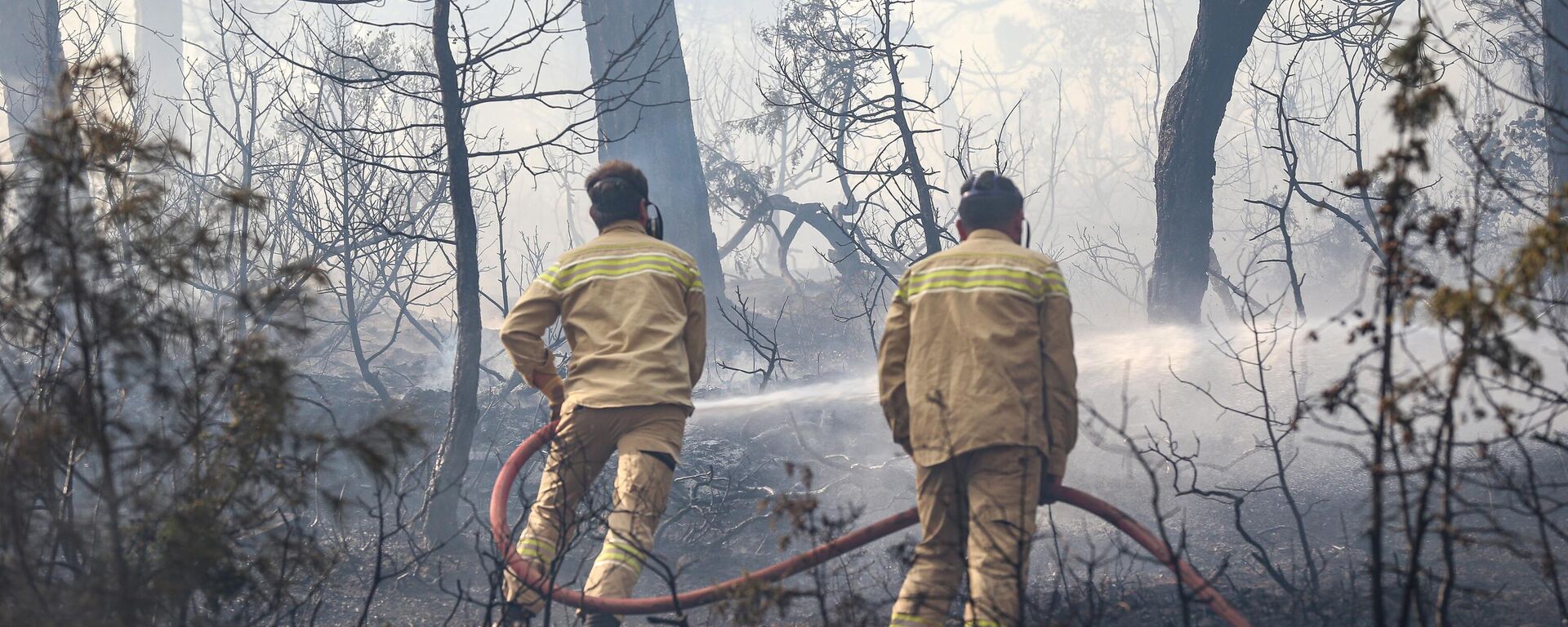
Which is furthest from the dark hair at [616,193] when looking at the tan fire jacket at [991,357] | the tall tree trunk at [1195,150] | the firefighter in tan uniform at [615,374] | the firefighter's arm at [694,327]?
the tall tree trunk at [1195,150]

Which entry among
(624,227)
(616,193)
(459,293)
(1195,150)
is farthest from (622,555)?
(1195,150)

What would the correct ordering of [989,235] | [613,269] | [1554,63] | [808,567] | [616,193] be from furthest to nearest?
[1554,63], [616,193], [613,269], [989,235], [808,567]

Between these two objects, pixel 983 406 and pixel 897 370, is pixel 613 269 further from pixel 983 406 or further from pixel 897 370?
pixel 983 406

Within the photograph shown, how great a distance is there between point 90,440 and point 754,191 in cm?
1121

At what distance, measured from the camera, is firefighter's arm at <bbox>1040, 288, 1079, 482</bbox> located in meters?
3.35

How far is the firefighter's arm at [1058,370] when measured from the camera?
335cm

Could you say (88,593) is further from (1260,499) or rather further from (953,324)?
(1260,499)

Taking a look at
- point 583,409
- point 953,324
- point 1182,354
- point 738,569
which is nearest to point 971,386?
point 953,324

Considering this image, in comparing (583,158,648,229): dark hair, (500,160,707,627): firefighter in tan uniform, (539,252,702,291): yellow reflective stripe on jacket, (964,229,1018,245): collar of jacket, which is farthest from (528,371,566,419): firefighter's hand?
(964,229,1018,245): collar of jacket

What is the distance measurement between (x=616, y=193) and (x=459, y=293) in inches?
67.9

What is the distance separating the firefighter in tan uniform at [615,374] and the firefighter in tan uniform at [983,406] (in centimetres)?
96

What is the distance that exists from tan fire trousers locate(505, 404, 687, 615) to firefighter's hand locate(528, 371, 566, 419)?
25 centimetres

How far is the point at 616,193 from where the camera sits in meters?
4.23

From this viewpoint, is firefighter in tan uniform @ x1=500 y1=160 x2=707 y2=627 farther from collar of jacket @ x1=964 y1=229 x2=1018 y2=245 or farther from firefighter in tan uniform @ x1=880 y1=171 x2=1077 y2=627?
collar of jacket @ x1=964 y1=229 x2=1018 y2=245
